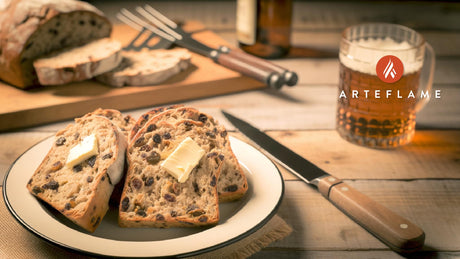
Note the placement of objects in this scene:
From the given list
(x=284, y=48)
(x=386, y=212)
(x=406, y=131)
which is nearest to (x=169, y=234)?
(x=386, y=212)

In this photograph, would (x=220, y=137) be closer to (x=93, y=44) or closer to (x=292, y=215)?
(x=292, y=215)

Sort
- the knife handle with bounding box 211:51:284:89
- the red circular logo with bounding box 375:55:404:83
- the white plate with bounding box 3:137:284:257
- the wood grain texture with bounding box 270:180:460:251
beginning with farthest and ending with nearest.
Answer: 1. the knife handle with bounding box 211:51:284:89
2. the red circular logo with bounding box 375:55:404:83
3. the wood grain texture with bounding box 270:180:460:251
4. the white plate with bounding box 3:137:284:257

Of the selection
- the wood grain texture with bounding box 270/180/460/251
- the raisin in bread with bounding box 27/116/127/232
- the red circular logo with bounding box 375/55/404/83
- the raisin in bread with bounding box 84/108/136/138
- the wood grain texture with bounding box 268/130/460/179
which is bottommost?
the wood grain texture with bounding box 270/180/460/251

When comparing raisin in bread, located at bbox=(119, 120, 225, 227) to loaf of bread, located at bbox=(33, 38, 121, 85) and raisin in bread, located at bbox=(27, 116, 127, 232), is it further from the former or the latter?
loaf of bread, located at bbox=(33, 38, 121, 85)

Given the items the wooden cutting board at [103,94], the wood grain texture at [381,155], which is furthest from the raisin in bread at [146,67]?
the wood grain texture at [381,155]

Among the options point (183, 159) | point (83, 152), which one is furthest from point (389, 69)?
point (83, 152)

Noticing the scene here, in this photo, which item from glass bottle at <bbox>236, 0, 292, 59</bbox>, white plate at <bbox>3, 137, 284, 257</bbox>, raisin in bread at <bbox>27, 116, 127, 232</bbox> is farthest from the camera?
glass bottle at <bbox>236, 0, 292, 59</bbox>

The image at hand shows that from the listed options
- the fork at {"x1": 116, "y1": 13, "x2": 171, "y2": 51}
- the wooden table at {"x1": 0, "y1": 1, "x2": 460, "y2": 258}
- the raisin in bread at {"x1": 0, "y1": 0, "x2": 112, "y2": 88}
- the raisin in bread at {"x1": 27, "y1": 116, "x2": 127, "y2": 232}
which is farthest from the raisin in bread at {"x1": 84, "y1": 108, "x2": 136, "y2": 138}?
the fork at {"x1": 116, "y1": 13, "x2": 171, "y2": 51}
